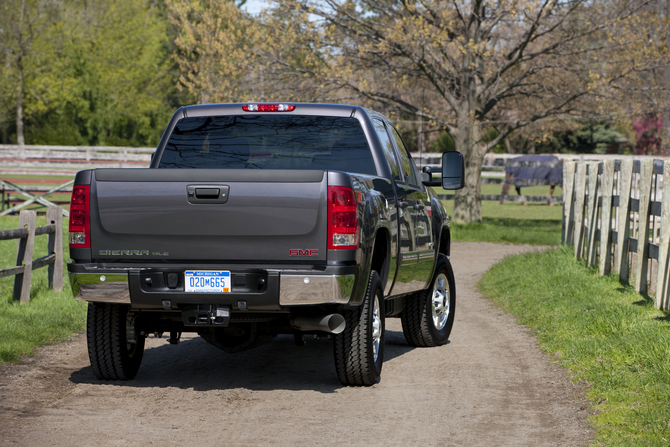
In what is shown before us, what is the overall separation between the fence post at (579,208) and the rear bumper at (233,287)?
9464mm

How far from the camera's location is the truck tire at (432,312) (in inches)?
341

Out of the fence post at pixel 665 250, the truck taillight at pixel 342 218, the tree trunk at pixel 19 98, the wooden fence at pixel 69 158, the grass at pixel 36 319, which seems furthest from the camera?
the tree trunk at pixel 19 98

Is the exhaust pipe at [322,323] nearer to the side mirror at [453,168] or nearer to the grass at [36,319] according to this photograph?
the side mirror at [453,168]

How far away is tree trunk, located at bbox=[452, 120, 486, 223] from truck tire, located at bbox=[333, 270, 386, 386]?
17.0 meters

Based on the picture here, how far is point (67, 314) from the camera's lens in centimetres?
1031

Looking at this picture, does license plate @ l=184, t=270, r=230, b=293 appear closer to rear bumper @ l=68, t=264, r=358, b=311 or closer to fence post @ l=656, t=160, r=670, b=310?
rear bumper @ l=68, t=264, r=358, b=311

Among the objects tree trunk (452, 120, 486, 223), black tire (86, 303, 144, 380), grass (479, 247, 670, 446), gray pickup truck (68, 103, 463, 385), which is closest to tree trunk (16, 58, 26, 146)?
tree trunk (452, 120, 486, 223)

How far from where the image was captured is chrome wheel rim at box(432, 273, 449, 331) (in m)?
9.09

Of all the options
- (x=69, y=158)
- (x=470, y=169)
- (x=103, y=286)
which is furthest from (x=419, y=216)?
(x=69, y=158)

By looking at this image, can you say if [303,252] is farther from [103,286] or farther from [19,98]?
[19,98]

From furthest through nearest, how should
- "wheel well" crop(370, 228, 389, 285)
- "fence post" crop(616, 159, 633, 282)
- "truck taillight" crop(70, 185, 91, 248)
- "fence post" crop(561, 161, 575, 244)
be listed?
"fence post" crop(561, 161, 575, 244) → "fence post" crop(616, 159, 633, 282) → "wheel well" crop(370, 228, 389, 285) → "truck taillight" crop(70, 185, 91, 248)

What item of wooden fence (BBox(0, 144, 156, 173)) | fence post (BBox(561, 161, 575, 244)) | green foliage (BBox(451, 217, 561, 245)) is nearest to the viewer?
fence post (BBox(561, 161, 575, 244))

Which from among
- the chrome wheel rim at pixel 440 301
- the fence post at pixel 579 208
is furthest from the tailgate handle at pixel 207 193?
the fence post at pixel 579 208

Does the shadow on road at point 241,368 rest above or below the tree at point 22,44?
below
